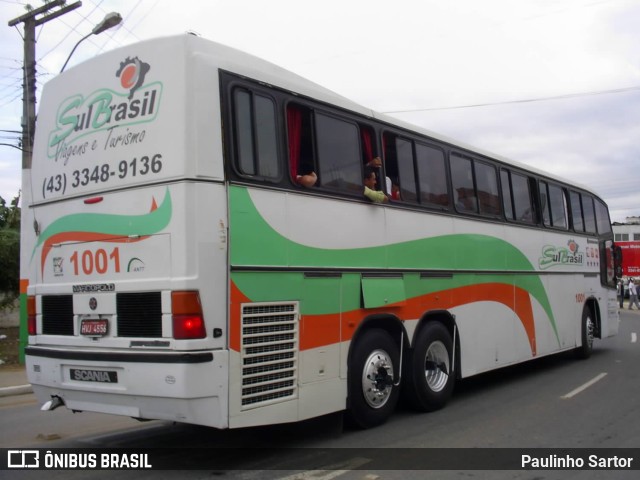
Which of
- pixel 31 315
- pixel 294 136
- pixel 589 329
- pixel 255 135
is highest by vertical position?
pixel 294 136

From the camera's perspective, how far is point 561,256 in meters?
12.4

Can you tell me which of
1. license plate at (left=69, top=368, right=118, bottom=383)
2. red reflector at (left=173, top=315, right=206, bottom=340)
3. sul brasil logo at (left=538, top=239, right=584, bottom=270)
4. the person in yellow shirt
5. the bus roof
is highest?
the bus roof

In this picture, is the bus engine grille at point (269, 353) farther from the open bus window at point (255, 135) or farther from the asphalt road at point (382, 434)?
the open bus window at point (255, 135)

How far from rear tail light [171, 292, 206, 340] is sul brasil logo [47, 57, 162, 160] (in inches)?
63.9

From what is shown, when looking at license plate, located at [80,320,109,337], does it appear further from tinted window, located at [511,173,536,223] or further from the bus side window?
tinted window, located at [511,173,536,223]

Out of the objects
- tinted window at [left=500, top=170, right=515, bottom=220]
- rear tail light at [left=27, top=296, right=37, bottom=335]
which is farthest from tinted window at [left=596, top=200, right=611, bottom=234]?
rear tail light at [left=27, top=296, right=37, bottom=335]

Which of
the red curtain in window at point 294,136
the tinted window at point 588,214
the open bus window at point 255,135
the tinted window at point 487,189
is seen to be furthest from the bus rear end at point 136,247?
the tinted window at point 588,214

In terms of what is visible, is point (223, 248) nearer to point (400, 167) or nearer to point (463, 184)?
point (400, 167)

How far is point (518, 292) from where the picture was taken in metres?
10.6

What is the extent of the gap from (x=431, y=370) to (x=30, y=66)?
38.3 ft

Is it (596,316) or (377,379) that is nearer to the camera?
(377,379)

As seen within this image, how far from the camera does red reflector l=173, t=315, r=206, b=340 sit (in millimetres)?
5125

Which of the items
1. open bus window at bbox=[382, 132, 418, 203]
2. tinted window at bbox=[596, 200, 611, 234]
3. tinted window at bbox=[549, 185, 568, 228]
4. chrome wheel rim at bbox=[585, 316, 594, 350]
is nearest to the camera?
open bus window at bbox=[382, 132, 418, 203]

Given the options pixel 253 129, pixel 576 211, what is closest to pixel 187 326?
pixel 253 129
